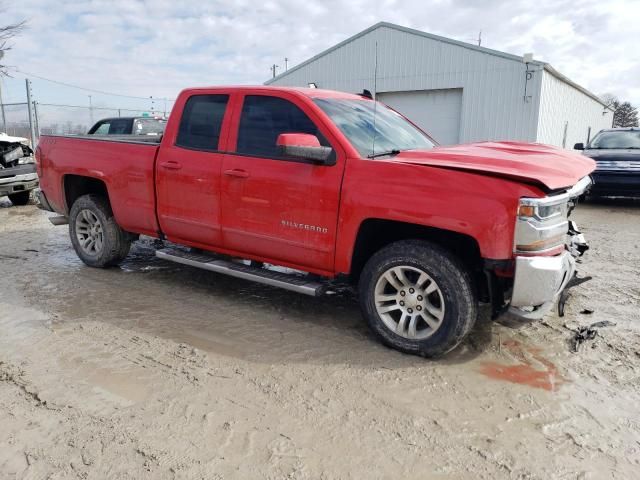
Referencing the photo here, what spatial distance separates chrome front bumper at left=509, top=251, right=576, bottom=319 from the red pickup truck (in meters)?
0.01

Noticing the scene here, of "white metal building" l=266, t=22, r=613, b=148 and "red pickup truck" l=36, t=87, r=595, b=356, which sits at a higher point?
"white metal building" l=266, t=22, r=613, b=148

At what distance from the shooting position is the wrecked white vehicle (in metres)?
9.77

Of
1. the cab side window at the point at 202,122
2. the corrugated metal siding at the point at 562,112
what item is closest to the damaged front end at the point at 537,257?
the cab side window at the point at 202,122

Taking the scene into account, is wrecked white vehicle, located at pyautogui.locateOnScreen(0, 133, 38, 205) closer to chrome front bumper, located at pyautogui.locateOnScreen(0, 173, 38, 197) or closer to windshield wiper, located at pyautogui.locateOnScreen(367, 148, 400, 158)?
chrome front bumper, located at pyautogui.locateOnScreen(0, 173, 38, 197)

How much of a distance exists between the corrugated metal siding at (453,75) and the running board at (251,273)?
44.9 ft

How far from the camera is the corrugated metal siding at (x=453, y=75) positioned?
15961 mm

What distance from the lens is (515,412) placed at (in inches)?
117

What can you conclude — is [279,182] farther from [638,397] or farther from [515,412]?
[638,397]

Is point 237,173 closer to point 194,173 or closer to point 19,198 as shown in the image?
point 194,173

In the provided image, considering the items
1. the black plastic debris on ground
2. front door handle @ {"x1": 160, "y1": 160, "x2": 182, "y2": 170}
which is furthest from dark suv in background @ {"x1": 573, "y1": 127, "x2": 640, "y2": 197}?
front door handle @ {"x1": 160, "y1": 160, "x2": 182, "y2": 170}

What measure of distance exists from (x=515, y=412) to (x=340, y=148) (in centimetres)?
214

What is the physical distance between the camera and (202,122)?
4.70m

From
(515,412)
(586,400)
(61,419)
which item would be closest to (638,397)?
(586,400)

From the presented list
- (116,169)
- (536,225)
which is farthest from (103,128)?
(536,225)
